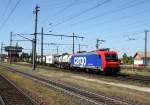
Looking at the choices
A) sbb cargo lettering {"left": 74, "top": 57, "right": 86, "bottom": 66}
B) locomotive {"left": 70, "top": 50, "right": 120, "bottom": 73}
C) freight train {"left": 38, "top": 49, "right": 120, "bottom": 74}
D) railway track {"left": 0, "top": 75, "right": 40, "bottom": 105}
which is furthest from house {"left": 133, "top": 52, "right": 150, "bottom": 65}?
railway track {"left": 0, "top": 75, "right": 40, "bottom": 105}

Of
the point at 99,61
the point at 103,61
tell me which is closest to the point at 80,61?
the point at 99,61

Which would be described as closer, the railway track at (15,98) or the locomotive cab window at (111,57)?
the railway track at (15,98)

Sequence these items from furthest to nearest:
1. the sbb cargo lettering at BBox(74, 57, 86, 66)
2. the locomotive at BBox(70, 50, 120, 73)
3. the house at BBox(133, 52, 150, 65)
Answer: the house at BBox(133, 52, 150, 65), the sbb cargo lettering at BBox(74, 57, 86, 66), the locomotive at BBox(70, 50, 120, 73)

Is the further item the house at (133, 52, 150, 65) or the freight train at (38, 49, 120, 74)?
the house at (133, 52, 150, 65)

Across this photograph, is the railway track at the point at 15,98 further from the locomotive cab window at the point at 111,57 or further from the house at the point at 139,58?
the house at the point at 139,58

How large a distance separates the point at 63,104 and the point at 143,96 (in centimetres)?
540

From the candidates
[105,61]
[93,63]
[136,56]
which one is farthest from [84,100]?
[136,56]

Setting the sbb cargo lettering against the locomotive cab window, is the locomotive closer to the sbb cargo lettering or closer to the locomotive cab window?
the locomotive cab window

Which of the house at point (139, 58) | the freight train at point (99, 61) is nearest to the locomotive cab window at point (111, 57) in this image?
the freight train at point (99, 61)

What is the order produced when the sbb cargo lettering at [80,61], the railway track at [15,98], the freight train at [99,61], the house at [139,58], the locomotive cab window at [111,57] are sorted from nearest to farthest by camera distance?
the railway track at [15,98] < the freight train at [99,61] < the locomotive cab window at [111,57] < the sbb cargo lettering at [80,61] < the house at [139,58]

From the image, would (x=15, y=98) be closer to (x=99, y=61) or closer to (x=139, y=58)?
(x=99, y=61)

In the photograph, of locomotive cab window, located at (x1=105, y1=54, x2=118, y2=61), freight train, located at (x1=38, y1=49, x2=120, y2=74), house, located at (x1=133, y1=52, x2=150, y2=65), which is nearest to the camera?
freight train, located at (x1=38, y1=49, x2=120, y2=74)

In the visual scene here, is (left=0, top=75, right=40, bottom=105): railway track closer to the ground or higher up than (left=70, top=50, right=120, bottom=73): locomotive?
closer to the ground

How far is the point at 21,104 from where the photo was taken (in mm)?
15461
